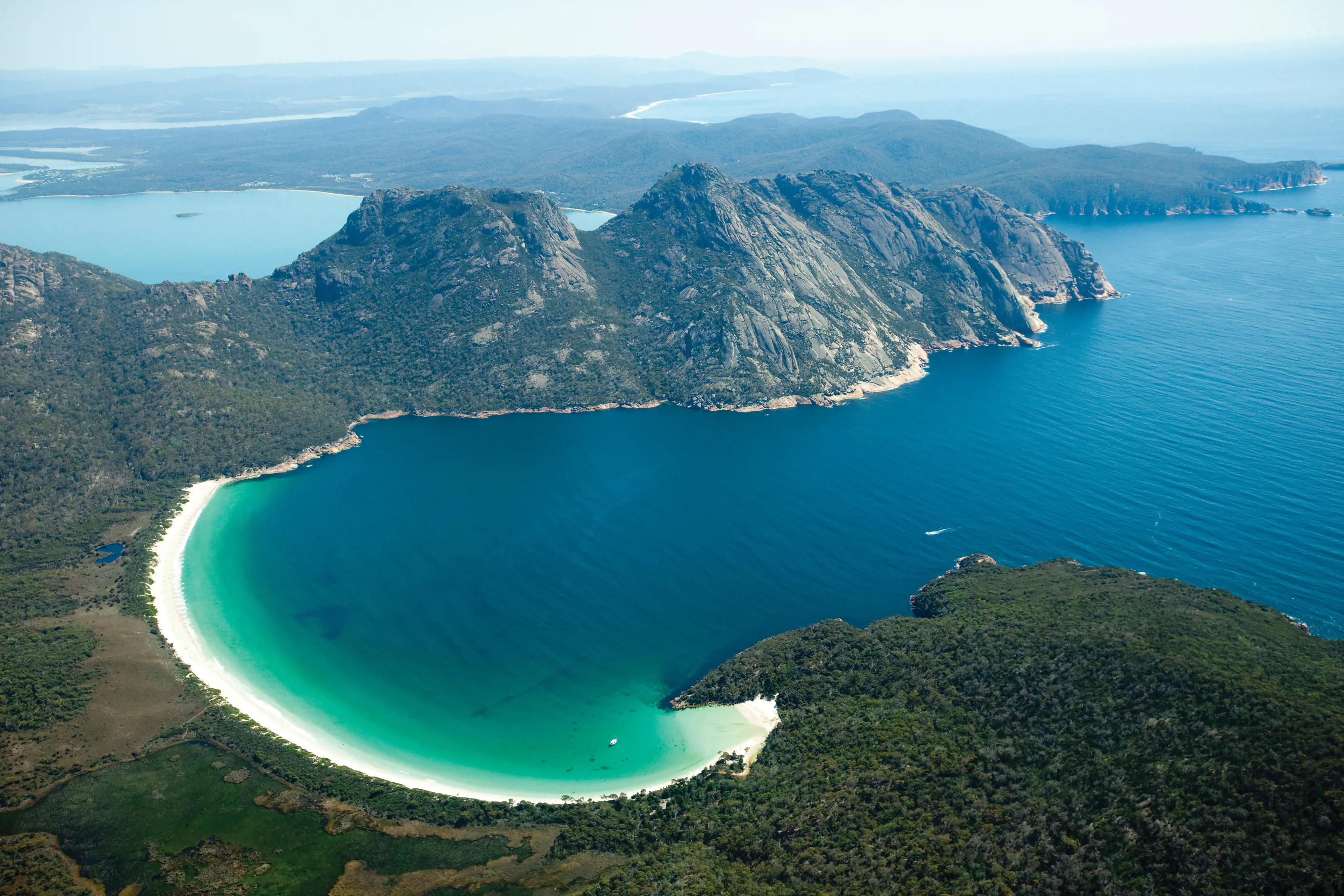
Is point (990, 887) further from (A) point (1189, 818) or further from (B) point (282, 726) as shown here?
(B) point (282, 726)

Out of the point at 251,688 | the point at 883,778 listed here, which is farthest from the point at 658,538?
the point at 883,778

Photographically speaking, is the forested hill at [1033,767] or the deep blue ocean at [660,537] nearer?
the forested hill at [1033,767]

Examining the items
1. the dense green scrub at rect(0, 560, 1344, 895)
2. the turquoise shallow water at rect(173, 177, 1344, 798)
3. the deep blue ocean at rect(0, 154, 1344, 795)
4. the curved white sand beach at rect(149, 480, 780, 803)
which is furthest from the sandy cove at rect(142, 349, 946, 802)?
the dense green scrub at rect(0, 560, 1344, 895)

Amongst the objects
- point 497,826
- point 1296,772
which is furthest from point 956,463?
point 497,826

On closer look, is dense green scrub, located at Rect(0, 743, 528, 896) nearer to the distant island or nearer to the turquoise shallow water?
the distant island

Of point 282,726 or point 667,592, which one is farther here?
point 667,592

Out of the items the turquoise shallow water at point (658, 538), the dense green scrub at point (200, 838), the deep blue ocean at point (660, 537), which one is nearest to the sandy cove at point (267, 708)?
the turquoise shallow water at point (658, 538)

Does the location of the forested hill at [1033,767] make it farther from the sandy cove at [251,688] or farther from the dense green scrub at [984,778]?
the sandy cove at [251,688]
